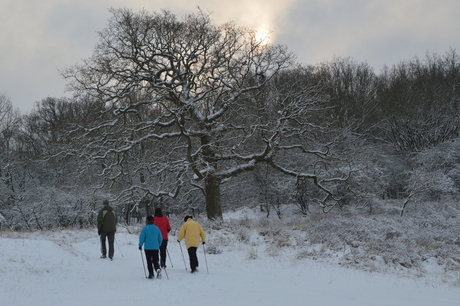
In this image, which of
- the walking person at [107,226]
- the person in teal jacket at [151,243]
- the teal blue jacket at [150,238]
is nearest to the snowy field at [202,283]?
the person in teal jacket at [151,243]

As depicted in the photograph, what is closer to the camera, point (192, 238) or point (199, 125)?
point (192, 238)

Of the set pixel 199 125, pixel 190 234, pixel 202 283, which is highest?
pixel 199 125

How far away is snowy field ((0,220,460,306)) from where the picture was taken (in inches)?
281

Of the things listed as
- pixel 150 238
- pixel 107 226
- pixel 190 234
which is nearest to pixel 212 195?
pixel 107 226

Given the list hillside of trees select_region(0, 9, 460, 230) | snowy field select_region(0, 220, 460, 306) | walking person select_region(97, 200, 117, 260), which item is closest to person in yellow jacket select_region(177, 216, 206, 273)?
snowy field select_region(0, 220, 460, 306)

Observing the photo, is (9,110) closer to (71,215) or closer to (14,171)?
(14,171)

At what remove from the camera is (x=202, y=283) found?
29.4ft

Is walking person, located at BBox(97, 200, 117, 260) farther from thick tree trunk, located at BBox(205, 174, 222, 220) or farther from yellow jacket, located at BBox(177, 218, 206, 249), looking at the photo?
thick tree trunk, located at BBox(205, 174, 222, 220)

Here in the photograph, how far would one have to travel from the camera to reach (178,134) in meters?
19.8

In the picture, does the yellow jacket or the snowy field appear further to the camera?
the yellow jacket

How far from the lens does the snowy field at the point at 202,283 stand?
712 centimetres

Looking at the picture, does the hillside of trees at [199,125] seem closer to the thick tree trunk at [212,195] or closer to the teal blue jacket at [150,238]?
the thick tree trunk at [212,195]

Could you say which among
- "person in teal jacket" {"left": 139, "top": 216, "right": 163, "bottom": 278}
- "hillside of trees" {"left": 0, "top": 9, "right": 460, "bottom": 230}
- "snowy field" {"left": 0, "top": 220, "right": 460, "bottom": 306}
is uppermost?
"hillside of trees" {"left": 0, "top": 9, "right": 460, "bottom": 230}

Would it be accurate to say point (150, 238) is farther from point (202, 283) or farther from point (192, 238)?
point (202, 283)
